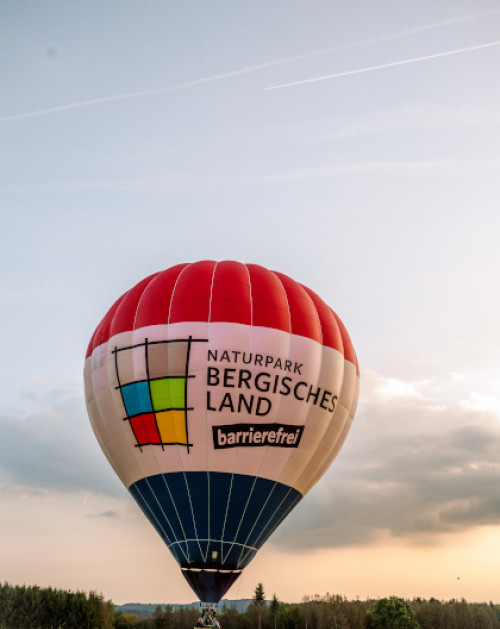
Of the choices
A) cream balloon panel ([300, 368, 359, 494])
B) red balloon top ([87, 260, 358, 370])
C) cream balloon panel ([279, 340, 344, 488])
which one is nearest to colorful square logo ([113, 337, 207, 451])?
red balloon top ([87, 260, 358, 370])

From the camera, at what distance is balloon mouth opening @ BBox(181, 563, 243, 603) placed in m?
21.9

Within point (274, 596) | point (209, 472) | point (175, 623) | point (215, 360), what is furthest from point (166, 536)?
point (175, 623)

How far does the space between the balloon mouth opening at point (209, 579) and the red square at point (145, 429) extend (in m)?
4.49

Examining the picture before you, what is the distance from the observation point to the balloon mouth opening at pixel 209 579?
21906 mm

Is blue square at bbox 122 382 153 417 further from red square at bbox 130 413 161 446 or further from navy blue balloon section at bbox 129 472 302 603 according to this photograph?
navy blue balloon section at bbox 129 472 302 603

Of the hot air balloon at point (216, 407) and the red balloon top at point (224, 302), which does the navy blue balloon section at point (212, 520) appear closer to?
the hot air balloon at point (216, 407)

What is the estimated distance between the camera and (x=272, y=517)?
917 inches

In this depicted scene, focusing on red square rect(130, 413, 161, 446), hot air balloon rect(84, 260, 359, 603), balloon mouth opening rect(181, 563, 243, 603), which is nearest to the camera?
balloon mouth opening rect(181, 563, 243, 603)

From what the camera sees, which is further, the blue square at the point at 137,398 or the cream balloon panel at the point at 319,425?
the cream balloon panel at the point at 319,425

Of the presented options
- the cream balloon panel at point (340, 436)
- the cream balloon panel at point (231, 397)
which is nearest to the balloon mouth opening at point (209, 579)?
the cream balloon panel at point (231, 397)

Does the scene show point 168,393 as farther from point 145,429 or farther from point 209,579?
point 209,579

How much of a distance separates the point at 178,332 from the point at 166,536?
736cm

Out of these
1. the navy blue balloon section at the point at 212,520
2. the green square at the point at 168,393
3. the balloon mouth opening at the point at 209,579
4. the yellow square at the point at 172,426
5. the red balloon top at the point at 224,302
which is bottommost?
the balloon mouth opening at the point at 209,579

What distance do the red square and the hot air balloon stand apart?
0.12 feet
